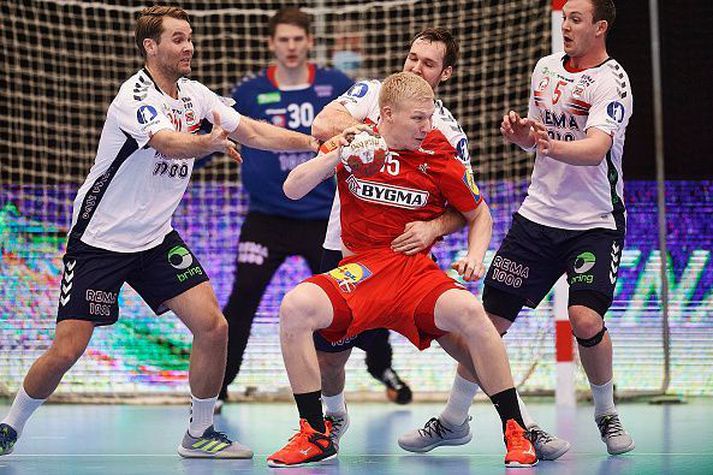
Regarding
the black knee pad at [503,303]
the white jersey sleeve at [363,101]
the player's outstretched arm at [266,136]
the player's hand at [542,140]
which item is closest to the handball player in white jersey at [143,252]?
the player's outstretched arm at [266,136]

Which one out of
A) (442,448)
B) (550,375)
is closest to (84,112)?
(550,375)

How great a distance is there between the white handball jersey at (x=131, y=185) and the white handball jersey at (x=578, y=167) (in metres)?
1.61

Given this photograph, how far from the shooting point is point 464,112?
959 centimetres

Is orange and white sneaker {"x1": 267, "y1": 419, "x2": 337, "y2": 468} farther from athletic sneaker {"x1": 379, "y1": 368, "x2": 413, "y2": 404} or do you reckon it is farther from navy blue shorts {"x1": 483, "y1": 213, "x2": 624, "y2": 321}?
athletic sneaker {"x1": 379, "y1": 368, "x2": 413, "y2": 404}

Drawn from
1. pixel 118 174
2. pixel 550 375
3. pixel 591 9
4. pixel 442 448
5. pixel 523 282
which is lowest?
pixel 550 375

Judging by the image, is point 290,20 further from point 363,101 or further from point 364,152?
point 364,152

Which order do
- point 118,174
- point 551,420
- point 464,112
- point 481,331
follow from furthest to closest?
point 464,112 → point 551,420 → point 118,174 → point 481,331

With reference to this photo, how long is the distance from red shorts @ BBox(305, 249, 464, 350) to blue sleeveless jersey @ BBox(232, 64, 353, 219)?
7.83 ft

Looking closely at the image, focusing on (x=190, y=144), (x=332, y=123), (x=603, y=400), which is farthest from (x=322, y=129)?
(x=603, y=400)

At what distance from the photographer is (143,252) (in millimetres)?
5496

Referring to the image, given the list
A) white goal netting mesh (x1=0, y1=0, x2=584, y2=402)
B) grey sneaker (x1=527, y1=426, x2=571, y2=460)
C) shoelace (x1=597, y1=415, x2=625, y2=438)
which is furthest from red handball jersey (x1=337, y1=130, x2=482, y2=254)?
white goal netting mesh (x1=0, y1=0, x2=584, y2=402)

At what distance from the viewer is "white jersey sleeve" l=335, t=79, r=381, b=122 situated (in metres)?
5.45

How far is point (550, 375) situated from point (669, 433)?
2.11 metres

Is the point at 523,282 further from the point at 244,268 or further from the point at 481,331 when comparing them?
the point at 244,268
